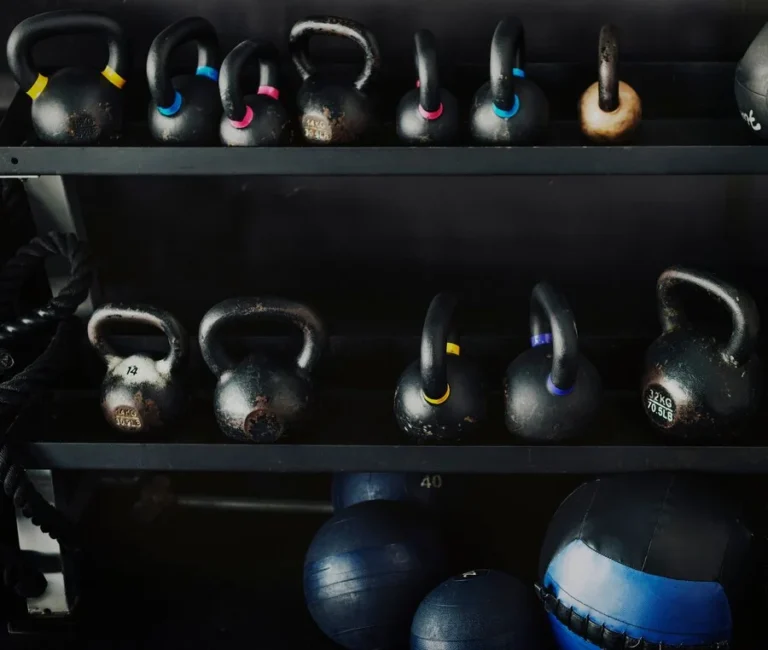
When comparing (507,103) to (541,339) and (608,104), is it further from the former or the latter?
(541,339)

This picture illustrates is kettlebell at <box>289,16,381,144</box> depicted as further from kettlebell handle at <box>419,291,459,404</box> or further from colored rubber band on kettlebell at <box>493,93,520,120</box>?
kettlebell handle at <box>419,291,459,404</box>

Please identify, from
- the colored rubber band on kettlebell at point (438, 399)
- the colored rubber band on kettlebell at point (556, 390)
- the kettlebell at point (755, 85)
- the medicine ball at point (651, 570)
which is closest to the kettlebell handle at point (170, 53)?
the colored rubber band on kettlebell at point (438, 399)

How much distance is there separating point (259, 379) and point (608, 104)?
2.97ft

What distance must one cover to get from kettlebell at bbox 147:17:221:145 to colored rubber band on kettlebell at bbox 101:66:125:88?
10cm

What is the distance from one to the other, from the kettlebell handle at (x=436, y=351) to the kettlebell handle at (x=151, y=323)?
1.81ft

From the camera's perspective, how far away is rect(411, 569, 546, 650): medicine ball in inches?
71.1

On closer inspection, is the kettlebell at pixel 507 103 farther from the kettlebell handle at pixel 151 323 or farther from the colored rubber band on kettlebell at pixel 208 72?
the kettlebell handle at pixel 151 323

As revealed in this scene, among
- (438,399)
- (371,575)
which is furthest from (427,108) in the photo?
(371,575)

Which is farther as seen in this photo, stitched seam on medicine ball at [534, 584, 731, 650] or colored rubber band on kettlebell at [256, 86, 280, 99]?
colored rubber band on kettlebell at [256, 86, 280, 99]

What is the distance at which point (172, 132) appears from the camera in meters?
1.86

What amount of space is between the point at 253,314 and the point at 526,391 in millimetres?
593

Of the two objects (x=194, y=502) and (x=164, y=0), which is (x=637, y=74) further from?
(x=194, y=502)

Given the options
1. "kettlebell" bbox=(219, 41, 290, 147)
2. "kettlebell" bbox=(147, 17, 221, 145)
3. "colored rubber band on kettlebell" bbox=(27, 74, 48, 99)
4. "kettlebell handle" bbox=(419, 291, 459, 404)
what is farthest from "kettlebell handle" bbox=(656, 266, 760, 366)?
"colored rubber band on kettlebell" bbox=(27, 74, 48, 99)

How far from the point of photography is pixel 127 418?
6.49ft
